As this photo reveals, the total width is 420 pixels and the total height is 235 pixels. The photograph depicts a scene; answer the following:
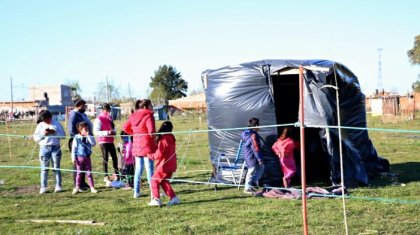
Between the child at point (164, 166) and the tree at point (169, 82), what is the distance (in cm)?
7143

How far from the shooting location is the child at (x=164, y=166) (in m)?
7.71

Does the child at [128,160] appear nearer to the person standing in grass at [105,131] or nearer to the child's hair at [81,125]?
the person standing in grass at [105,131]

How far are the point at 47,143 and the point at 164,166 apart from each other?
116 inches

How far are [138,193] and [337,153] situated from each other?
12.1 feet

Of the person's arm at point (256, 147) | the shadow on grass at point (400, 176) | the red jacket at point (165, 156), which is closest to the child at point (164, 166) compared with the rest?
the red jacket at point (165, 156)

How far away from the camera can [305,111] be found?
30.1ft

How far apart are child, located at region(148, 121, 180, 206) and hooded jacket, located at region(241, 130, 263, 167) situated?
1563 millimetres

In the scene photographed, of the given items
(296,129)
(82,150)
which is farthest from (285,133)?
(82,150)

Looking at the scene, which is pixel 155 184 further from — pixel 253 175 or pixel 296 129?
pixel 296 129

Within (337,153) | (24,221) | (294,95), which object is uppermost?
(294,95)

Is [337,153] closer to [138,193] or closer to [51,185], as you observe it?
[138,193]

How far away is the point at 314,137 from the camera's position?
1041 cm

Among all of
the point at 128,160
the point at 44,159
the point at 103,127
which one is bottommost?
the point at 128,160

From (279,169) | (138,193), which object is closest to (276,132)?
(279,169)
